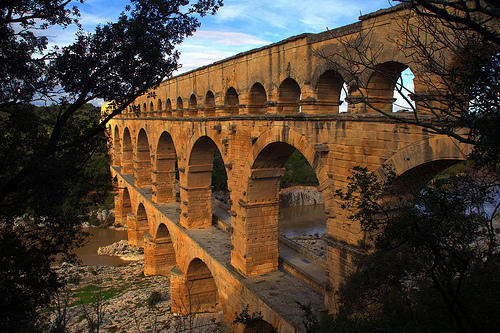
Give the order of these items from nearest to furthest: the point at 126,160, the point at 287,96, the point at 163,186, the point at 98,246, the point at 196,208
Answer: the point at 287,96 < the point at 196,208 < the point at 163,186 < the point at 98,246 < the point at 126,160

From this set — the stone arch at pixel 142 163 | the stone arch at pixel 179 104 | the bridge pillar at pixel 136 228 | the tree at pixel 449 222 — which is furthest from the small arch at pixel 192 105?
the tree at pixel 449 222

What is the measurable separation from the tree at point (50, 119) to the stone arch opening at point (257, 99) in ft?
Result: 11.6

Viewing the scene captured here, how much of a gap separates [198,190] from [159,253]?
4664 millimetres

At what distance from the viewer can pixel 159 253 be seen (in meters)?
17.1

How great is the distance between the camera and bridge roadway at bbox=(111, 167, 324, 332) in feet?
25.2

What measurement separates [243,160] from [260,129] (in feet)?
4.22

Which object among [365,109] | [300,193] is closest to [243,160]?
[365,109]

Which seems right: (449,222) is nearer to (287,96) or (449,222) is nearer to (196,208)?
(287,96)

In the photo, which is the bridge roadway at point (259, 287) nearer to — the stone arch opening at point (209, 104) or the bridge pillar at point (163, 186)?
the bridge pillar at point (163, 186)

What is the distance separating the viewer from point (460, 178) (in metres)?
4.02

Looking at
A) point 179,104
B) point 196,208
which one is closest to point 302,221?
point 179,104

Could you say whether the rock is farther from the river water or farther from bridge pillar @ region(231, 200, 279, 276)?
bridge pillar @ region(231, 200, 279, 276)

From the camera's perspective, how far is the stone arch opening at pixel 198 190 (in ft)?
46.0

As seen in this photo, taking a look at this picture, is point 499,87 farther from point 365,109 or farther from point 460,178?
point 365,109
